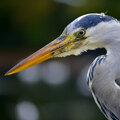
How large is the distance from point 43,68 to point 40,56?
5.24 metres

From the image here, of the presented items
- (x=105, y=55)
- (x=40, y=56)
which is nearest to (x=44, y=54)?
(x=40, y=56)

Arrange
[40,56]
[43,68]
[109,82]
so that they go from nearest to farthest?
[109,82] < [40,56] < [43,68]

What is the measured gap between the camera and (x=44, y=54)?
1891mm

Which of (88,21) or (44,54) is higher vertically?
(88,21)

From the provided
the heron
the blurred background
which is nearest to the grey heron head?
the heron

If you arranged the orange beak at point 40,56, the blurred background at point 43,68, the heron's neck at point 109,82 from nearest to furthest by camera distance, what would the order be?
the heron's neck at point 109,82, the orange beak at point 40,56, the blurred background at point 43,68

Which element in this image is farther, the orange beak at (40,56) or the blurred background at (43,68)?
the blurred background at (43,68)

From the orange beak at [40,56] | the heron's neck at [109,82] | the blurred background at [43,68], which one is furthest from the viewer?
the blurred background at [43,68]

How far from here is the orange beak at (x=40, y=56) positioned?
1878mm

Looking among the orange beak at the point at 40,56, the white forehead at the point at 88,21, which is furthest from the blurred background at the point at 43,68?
the white forehead at the point at 88,21

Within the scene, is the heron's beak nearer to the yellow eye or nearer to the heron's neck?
the yellow eye

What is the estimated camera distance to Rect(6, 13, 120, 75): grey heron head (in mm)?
1806

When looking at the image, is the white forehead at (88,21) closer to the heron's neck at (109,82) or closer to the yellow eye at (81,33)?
the yellow eye at (81,33)

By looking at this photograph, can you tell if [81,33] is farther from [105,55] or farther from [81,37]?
[105,55]
